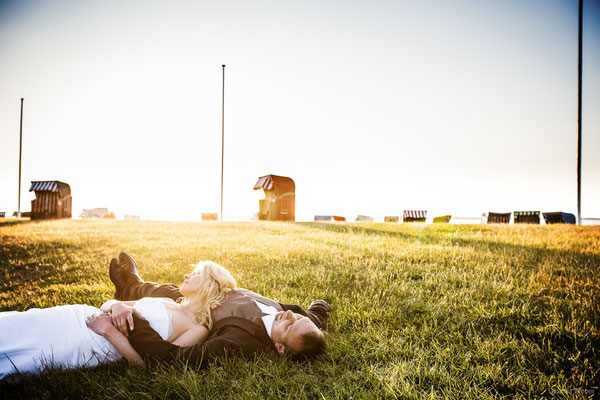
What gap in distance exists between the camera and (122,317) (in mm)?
2758

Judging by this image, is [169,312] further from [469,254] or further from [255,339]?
[469,254]

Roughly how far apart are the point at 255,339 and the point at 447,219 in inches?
867

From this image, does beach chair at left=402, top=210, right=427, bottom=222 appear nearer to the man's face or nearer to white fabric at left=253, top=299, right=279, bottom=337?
white fabric at left=253, top=299, right=279, bottom=337

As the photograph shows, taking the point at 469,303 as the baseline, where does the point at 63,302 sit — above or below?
below

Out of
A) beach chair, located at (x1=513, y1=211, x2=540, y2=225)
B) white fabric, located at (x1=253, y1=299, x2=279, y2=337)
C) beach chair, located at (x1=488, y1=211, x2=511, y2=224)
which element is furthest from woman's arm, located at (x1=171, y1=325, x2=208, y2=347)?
beach chair, located at (x1=488, y1=211, x2=511, y2=224)

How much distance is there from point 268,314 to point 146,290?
1965 mm

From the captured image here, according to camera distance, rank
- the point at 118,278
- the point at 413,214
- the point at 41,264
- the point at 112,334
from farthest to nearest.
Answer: the point at 413,214
the point at 41,264
the point at 118,278
the point at 112,334

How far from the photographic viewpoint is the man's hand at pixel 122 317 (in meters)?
2.74

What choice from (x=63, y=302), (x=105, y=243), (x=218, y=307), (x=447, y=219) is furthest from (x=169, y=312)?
(x=447, y=219)

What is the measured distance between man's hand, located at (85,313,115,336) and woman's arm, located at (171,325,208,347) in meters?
0.58

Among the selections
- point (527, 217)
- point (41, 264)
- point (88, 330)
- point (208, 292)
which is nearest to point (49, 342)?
point (88, 330)

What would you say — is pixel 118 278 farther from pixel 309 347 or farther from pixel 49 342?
pixel 309 347

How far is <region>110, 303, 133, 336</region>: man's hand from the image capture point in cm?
274

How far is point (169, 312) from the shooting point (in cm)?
302
